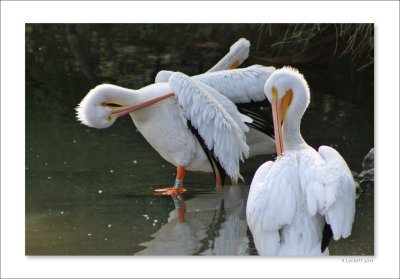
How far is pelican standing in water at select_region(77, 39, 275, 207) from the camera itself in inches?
278

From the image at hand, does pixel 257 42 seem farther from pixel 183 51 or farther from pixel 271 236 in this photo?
pixel 271 236

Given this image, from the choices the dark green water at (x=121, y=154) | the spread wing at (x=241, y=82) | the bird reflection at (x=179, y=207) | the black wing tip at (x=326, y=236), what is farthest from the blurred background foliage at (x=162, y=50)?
the black wing tip at (x=326, y=236)

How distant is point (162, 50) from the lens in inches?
281

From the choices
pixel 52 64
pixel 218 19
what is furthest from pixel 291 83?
pixel 52 64

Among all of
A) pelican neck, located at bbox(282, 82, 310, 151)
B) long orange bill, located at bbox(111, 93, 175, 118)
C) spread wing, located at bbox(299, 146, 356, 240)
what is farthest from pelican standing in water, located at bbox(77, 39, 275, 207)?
spread wing, located at bbox(299, 146, 356, 240)

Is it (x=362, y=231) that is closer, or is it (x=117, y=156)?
(x=362, y=231)

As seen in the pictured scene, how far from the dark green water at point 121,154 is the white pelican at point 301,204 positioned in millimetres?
→ 572

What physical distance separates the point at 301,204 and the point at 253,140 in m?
1.77

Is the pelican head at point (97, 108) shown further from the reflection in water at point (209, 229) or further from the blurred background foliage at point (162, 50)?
the reflection in water at point (209, 229)

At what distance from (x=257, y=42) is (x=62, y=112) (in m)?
1.22

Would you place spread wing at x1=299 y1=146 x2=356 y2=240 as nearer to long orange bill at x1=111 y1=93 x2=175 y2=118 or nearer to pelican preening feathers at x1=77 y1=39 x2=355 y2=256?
pelican preening feathers at x1=77 y1=39 x2=355 y2=256

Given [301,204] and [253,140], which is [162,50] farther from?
[301,204]

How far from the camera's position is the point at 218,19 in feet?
21.8
